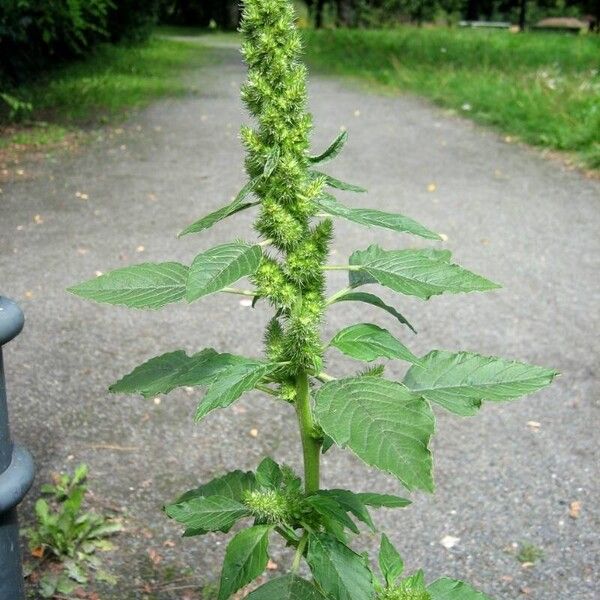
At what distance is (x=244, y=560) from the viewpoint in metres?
1.65

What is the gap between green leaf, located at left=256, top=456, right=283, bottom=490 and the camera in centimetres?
179

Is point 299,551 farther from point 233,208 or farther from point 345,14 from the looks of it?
point 345,14

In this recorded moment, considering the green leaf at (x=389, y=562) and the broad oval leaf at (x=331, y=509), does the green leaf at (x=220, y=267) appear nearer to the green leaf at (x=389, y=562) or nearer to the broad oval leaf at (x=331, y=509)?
the broad oval leaf at (x=331, y=509)

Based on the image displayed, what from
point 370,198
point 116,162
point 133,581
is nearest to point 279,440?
point 133,581

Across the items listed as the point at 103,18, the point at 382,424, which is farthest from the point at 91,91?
the point at 382,424

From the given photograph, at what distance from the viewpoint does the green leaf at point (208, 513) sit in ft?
5.67

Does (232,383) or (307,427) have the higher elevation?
(232,383)

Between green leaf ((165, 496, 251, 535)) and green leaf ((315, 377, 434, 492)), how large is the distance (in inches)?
15.7

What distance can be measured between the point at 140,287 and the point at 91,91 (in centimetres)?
1241

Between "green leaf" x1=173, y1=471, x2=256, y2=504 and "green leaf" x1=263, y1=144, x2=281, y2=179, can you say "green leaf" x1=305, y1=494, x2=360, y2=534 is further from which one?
"green leaf" x1=263, y1=144, x2=281, y2=179

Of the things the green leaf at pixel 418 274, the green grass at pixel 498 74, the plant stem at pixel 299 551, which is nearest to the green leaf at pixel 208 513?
the plant stem at pixel 299 551

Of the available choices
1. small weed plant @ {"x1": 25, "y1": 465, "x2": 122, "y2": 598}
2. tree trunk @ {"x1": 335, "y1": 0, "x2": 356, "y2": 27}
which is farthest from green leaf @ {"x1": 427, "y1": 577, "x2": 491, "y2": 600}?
tree trunk @ {"x1": 335, "y1": 0, "x2": 356, "y2": 27}

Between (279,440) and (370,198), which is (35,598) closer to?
(279,440)

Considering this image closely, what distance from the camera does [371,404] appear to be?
1.41 meters
